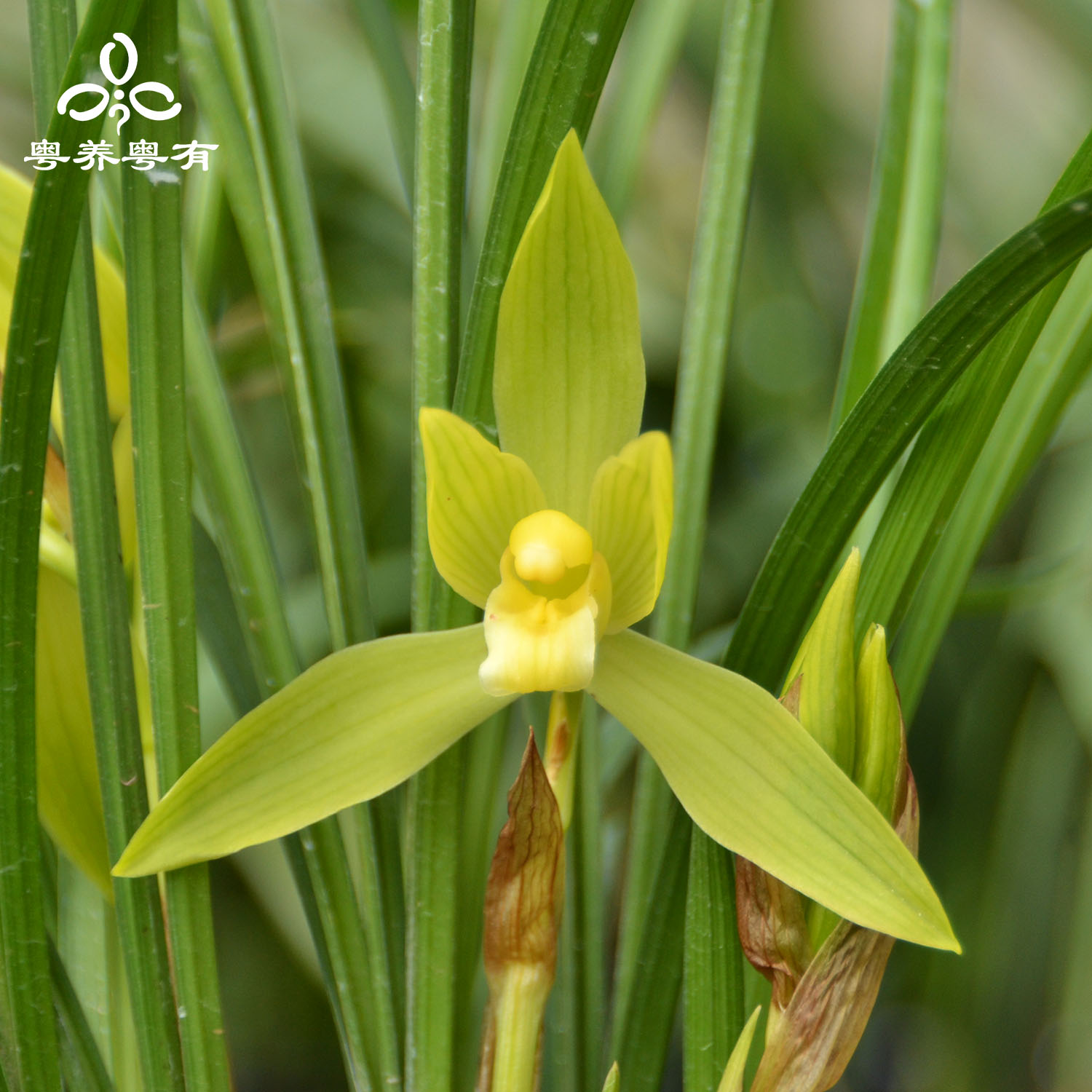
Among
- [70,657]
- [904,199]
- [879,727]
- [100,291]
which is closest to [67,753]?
[70,657]

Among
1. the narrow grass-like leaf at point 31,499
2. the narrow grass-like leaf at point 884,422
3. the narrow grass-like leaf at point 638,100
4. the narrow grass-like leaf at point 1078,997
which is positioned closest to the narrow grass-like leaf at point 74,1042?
the narrow grass-like leaf at point 31,499

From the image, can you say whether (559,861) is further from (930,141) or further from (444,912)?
(930,141)

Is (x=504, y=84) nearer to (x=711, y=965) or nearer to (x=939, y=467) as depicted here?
(x=939, y=467)

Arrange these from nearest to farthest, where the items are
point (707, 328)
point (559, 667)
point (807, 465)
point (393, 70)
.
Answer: point (559, 667) → point (707, 328) → point (393, 70) → point (807, 465)

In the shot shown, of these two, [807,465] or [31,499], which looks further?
[807,465]

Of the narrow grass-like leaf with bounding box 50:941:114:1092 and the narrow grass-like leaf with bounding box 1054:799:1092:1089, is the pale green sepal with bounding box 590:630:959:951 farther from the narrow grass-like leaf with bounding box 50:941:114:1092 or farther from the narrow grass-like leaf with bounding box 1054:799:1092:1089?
Answer: the narrow grass-like leaf with bounding box 1054:799:1092:1089

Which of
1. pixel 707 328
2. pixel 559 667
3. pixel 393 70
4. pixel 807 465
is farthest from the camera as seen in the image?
pixel 807 465
